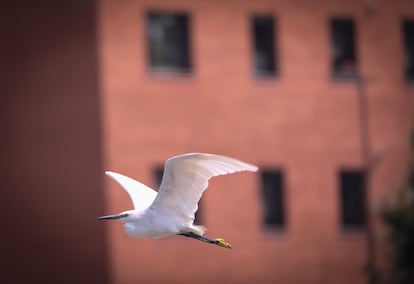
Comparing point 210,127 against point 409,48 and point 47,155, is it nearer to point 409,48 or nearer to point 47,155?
point 47,155

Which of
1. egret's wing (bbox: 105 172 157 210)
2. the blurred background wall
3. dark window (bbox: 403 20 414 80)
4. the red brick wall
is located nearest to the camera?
egret's wing (bbox: 105 172 157 210)

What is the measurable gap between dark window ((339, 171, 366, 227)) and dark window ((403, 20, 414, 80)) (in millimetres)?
2595

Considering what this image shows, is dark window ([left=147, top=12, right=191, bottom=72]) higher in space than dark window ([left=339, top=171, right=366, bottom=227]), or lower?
higher

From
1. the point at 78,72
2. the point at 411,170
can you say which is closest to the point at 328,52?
the point at 411,170

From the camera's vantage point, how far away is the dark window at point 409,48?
96.0 ft

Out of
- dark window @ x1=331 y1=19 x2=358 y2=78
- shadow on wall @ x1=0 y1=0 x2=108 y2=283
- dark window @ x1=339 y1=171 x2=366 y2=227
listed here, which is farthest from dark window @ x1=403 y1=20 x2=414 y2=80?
shadow on wall @ x1=0 y1=0 x2=108 y2=283

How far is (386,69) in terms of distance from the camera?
28844mm

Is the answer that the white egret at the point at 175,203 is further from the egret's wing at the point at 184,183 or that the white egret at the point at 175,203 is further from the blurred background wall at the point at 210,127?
the blurred background wall at the point at 210,127

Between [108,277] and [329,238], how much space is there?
17.1 ft

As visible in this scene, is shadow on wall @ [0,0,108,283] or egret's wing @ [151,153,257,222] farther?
shadow on wall @ [0,0,108,283]

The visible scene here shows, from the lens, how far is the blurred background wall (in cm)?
2408

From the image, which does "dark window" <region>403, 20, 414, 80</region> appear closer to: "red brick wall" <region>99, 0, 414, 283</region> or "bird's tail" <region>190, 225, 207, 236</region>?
"red brick wall" <region>99, 0, 414, 283</region>

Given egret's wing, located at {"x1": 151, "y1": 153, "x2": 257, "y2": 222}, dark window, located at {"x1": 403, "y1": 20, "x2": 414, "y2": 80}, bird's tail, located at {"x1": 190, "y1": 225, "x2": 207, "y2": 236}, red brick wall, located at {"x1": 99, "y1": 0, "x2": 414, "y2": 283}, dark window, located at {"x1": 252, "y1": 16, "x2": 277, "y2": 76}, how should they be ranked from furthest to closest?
dark window, located at {"x1": 403, "y1": 20, "x2": 414, "y2": 80} → dark window, located at {"x1": 252, "y1": 16, "x2": 277, "y2": 76} → red brick wall, located at {"x1": 99, "y1": 0, "x2": 414, "y2": 283} → bird's tail, located at {"x1": 190, "y1": 225, "x2": 207, "y2": 236} → egret's wing, located at {"x1": 151, "y1": 153, "x2": 257, "y2": 222}

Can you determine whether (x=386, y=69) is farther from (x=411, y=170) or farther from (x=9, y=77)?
(x=9, y=77)
